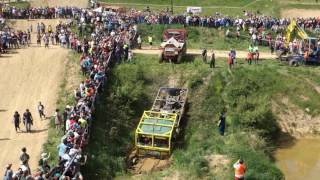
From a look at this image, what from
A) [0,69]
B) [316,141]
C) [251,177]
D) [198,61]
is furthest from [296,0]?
[251,177]

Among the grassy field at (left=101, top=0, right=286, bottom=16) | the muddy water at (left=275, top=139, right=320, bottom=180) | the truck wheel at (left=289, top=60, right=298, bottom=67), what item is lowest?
the muddy water at (left=275, top=139, right=320, bottom=180)

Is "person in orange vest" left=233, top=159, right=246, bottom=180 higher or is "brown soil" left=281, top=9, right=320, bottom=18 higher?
"brown soil" left=281, top=9, right=320, bottom=18

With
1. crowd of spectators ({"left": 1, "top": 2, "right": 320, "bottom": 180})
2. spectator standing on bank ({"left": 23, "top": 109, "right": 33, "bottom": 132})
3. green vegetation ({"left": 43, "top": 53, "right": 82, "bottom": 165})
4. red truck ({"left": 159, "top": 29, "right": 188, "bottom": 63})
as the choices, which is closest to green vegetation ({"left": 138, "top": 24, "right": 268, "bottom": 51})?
crowd of spectators ({"left": 1, "top": 2, "right": 320, "bottom": 180})

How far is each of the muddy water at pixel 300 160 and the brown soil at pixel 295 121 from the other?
95 cm

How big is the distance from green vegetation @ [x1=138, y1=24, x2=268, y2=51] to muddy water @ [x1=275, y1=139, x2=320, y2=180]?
46.4 ft

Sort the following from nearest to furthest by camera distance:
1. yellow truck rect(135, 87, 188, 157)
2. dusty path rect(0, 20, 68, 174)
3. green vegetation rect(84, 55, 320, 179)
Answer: green vegetation rect(84, 55, 320, 179), dusty path rect(0, 20, 68, 174), yellow truck rect(135, 87, 188, 157)

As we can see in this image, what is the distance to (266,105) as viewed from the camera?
36.9 m

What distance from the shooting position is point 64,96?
37.7 metres

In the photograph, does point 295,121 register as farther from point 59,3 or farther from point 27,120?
point 59,3

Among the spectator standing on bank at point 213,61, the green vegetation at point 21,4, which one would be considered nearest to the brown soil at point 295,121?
the spectator standing on bank at point 213,61

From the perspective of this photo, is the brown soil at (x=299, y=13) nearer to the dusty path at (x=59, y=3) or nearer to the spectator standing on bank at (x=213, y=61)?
the spectator standing on bank at (x=213, y=61)

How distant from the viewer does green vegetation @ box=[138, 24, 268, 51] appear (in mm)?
49969

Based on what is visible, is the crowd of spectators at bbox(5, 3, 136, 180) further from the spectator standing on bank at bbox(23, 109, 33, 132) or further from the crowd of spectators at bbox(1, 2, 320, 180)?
the spectator standing on bank at bbox(23, 109, 33, 132)

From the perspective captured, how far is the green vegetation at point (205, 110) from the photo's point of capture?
30422 millimetres
